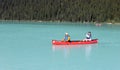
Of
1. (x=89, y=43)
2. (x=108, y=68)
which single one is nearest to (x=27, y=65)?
(x=108, y=68)

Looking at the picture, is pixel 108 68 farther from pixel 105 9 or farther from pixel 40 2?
pixel 40 2

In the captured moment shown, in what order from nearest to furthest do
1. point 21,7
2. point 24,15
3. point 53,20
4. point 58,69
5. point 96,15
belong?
point 58,69 → point 96,15 → point 53,20 → point 24,15 → point 21,7

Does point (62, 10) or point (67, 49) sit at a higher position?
point (62, 10)

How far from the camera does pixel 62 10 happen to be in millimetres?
154625

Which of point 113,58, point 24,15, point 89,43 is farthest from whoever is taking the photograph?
point 24,15

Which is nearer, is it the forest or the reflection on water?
the reflection on water

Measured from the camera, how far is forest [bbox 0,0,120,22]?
447 ft

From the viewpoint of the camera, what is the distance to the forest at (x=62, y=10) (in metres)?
136

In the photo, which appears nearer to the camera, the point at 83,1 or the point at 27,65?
the point at 27,65

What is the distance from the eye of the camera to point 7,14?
556ft

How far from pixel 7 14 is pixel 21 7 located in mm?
7848

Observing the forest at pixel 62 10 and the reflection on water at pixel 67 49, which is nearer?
the reflection on water at pixel 67 49

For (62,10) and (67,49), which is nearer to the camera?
(67,49)

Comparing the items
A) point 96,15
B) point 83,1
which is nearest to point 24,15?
point 83,1
